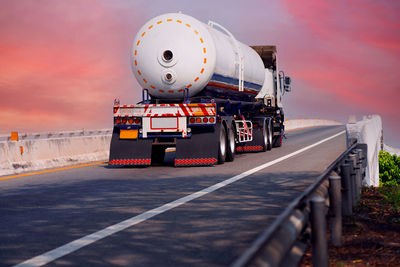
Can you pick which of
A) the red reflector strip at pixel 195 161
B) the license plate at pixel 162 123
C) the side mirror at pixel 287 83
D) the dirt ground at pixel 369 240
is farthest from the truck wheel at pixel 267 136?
the dirt ground at pixel 369 240

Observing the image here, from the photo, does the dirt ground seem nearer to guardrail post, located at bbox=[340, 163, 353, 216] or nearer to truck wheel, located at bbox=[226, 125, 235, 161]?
guardrail post, located at bbox=[340, 163, 353, 216]

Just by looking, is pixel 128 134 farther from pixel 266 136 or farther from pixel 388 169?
pixel 388 169

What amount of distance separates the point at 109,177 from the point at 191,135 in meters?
3.22

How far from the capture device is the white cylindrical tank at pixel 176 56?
1567cm

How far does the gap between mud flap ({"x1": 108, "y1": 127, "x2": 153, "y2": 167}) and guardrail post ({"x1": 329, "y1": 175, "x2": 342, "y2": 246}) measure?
9.80 m

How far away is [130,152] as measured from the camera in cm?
1575

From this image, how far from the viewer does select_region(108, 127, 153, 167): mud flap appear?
15641 millimetres

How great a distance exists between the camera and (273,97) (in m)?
25.6

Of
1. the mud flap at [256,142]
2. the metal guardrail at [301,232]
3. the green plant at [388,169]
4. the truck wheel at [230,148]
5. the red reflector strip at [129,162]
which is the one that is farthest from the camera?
the green plant at [388,169]

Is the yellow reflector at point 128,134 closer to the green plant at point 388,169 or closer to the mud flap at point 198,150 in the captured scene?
the mud flap at point 198,150

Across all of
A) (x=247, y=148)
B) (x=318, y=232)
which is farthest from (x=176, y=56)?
(x=318, y=232)

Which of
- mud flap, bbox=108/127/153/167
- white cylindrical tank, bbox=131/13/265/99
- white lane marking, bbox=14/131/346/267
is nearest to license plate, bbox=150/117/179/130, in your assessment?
mud flap, bbox=108/127/153/167

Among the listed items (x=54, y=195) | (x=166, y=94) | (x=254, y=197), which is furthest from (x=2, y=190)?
(x=166, y=94)

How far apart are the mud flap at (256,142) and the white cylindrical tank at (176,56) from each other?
4965 mm
